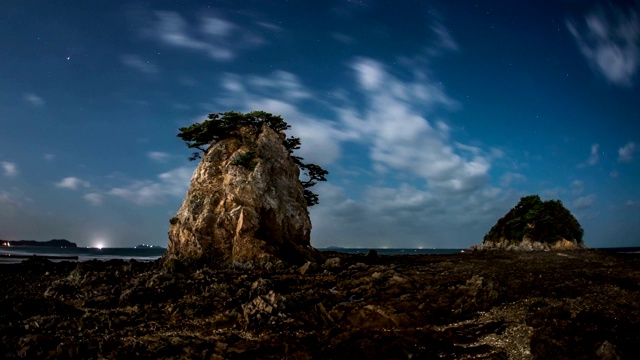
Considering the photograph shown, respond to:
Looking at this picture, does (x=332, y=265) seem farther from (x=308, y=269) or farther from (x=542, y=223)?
(x=542, y=223)

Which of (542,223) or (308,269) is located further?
(542,223)

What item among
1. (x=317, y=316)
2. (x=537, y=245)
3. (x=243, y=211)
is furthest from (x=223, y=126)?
(x=537, y=245)

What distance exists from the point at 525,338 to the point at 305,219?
104ft

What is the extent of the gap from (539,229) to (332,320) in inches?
2805

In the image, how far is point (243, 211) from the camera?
117ft

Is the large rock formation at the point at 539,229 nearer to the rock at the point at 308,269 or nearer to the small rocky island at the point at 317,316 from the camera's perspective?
the small rocky island at the point at 317,316

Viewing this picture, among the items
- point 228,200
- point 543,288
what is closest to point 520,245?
point 543,288

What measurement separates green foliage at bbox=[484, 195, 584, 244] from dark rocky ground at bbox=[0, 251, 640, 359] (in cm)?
5234

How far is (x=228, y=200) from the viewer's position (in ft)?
122

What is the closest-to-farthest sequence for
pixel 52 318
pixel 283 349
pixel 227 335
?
pixel 283 349
pixel 227 335
pixel 52 318

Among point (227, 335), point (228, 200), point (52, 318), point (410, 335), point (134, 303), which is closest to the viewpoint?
point (410, 335)

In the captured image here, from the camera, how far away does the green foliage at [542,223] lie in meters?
68.8

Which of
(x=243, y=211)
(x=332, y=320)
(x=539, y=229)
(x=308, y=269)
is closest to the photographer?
(x=332, y=320)

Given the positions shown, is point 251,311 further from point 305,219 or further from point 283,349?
point 305,219
